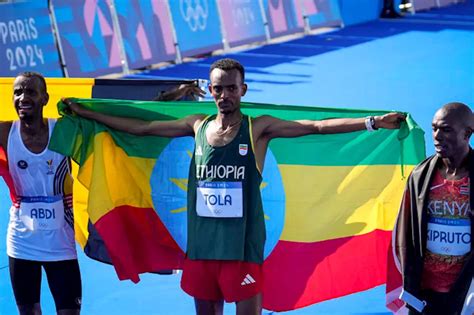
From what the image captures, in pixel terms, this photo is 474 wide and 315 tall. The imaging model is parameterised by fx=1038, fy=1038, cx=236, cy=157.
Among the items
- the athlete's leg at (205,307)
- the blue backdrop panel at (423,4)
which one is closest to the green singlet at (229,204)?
the athlete's leg at (205,307)

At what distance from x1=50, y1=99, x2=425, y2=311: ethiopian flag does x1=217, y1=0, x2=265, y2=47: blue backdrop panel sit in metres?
13.8

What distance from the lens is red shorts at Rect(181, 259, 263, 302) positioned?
5969 millimetres

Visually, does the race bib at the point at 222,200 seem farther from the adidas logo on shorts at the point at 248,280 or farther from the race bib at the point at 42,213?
the race bib at the point at 42,213

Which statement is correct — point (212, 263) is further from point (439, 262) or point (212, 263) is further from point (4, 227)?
point (4, 227)

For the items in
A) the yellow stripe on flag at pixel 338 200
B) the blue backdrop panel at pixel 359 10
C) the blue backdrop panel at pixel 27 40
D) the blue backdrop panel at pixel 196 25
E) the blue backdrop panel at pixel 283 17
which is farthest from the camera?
the blue backdrop panel at pixel 359 10

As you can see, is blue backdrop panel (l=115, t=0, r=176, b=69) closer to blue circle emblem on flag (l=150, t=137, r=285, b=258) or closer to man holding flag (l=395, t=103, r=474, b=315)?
blue circle emblem on flag (l=150, t=137, r=285, b=258)

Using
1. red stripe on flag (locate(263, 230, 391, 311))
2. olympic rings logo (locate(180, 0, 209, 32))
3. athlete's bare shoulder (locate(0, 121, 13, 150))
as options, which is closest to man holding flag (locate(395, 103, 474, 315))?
red stripe on flag (locate(263, 230, 391, 311))

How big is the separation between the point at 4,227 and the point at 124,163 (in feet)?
10.8

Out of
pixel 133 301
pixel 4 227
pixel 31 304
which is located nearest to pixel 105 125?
pixel 31 304

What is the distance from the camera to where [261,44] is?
21.8 meters

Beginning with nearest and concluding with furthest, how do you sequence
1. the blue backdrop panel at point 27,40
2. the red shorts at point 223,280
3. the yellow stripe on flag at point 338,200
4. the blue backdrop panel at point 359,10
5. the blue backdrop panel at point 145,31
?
the red shorts at point 223,280 < the yellow stripe on flag at point 338,200 < the blue backdrop panel at point 27,40 < the blue backdrop panel at point 145,31 < the blue backdrop panel at point 359,10

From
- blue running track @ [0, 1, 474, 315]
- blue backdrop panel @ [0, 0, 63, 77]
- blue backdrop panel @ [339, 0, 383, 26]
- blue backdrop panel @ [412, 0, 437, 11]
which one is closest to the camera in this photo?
blue running track @ [0, 1, 474, 315]

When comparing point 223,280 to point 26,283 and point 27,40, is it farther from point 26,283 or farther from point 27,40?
point 27,40

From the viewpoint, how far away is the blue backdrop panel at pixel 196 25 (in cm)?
1948
